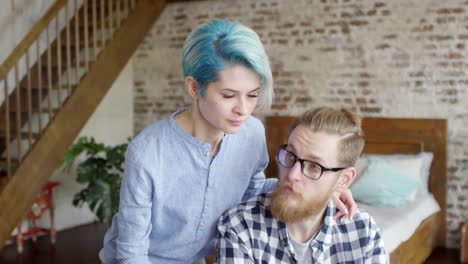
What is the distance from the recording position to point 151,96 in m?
6.63

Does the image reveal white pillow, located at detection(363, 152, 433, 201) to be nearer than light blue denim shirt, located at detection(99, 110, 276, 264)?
No

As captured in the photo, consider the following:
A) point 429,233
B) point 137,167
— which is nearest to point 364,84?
point 429,233

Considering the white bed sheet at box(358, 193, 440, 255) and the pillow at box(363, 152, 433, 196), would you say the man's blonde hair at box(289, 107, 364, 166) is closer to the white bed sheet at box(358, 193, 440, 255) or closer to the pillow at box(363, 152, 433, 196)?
the white bed sheet at box(358, 193, 440, 255)

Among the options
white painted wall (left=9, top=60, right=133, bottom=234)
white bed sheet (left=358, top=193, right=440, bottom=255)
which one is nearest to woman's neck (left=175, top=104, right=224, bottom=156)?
white bed sheet (left=358, top=193, right=440, bottom=255)

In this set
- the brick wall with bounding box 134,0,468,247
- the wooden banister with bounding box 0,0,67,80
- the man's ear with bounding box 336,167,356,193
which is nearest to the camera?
the man's ear with bounding box 336,167,356,193

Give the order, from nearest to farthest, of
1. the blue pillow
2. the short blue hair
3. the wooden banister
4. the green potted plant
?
1. the short blue hair
2. the wooden banister
3. the blue pillow
4. the green potted plant

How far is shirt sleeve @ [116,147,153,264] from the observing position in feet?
5.09

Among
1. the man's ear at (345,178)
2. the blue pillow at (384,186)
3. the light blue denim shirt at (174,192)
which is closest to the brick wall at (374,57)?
the blue pillow at (384,186)

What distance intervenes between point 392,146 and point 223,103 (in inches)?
154

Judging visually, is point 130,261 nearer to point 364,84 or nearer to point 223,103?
point 223,103

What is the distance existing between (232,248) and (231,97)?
0.51 meters

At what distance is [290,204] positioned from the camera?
1.62 meters

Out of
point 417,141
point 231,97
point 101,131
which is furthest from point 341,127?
point 101,131

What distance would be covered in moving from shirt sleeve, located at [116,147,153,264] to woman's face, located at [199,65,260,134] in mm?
271
